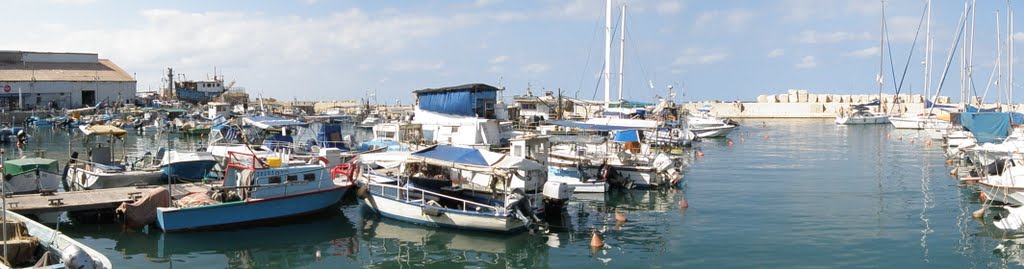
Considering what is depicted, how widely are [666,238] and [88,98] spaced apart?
95.0 metres

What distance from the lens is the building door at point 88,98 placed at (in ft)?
318

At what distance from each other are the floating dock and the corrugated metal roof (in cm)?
7966

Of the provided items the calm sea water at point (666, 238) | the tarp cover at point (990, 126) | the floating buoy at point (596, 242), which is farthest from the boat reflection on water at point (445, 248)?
the tarp cover at point (990, 126)

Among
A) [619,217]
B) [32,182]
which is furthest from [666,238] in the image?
[32,182]

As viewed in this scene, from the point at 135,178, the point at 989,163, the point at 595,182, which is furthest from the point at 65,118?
the point at 989,163

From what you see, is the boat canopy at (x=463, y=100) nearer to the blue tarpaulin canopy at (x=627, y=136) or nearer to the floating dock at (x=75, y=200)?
the blue tarpaulin canopy at (x=627, y=136)

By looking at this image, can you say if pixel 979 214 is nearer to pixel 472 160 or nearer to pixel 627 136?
pixel 472 160

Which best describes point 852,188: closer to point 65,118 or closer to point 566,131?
point 566,131

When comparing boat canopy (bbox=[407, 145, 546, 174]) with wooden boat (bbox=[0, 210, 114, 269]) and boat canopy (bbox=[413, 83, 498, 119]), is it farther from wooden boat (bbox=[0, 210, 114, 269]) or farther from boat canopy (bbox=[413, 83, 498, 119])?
boat canopy (bbox=[413, 83, 498, 119])

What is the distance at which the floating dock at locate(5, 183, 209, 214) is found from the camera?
922 inches

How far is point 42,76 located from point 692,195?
91651mm

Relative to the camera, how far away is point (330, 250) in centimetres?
2228

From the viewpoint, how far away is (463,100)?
128 ft

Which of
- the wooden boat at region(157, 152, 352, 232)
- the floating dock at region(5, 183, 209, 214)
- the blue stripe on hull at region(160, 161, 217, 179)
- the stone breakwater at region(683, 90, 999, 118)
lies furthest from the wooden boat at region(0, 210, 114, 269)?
the stone breakwater at region(683, 90, 999, 118)
